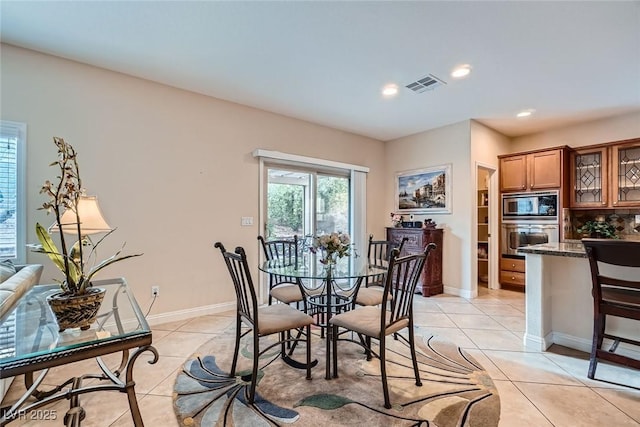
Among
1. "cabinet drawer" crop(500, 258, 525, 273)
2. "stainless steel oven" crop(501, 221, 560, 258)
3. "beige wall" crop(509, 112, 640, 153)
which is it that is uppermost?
"beige wall" crop(509, 112, 640, 153)

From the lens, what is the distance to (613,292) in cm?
222

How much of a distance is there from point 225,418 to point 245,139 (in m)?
3.10

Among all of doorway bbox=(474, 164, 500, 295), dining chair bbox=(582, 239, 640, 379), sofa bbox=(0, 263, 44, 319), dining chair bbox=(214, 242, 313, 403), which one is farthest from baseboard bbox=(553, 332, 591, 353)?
sofa bbox=(0, 263, 44, 319)

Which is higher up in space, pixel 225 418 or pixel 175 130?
pixel 175 130

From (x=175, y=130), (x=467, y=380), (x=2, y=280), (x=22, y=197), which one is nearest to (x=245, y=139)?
(x=175, y=130)

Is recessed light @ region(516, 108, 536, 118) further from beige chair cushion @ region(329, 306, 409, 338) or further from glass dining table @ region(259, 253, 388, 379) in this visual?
beige chair cushion @ region(329, 306, 409, 338)

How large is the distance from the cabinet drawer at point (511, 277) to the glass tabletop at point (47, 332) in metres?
5.20

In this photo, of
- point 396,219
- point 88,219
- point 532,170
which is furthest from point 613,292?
point 88,219

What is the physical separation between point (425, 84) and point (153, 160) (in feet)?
10.1

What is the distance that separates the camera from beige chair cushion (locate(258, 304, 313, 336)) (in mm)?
2000

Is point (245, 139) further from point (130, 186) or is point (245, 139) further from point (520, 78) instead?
point (520, 78)

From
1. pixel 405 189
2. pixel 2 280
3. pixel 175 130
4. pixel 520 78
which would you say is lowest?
pixel 2 280

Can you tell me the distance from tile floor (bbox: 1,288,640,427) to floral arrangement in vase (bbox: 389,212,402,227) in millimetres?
2039

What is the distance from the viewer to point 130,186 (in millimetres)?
3086
